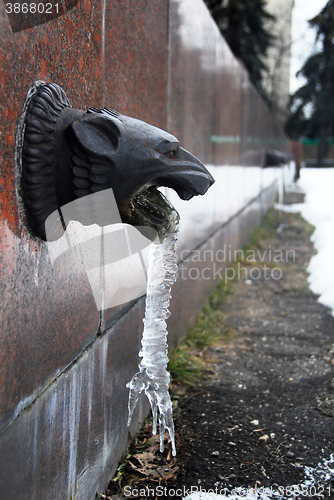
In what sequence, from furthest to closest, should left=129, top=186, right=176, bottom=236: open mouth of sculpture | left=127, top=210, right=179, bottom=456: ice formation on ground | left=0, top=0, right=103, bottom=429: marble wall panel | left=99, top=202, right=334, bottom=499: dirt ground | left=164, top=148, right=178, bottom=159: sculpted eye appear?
left=99, top=202, right=334, bottom=499: dirt ground
left=127, top=210, right=179, bottom=456: ice formation on ground
left=129, top=186, right=176, bottom=236: open mouth of sculpture
left=164, top=148, right=178, bottom=159: sculpted eye
left=0, top=0, right=103, bottom=429: marble wall panel

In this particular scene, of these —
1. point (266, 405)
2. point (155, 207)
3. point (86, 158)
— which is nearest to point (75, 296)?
point (155, 207)

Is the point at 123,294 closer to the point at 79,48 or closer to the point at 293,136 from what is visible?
the point at 79,48

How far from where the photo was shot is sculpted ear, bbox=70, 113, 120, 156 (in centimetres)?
136

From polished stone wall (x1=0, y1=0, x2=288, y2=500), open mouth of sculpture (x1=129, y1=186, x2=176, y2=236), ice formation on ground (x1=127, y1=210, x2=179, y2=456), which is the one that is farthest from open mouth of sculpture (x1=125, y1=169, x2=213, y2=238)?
polished stone wall (x1=0, y1=0, x2=288, y2=500)

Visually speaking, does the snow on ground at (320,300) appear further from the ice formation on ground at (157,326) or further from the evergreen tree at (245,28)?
the evergreen tree at (245,28)

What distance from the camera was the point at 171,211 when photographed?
1.67 metres

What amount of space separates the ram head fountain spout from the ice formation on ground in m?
0.35

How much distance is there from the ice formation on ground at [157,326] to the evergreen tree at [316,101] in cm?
3349

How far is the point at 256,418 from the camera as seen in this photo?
2.89 meters

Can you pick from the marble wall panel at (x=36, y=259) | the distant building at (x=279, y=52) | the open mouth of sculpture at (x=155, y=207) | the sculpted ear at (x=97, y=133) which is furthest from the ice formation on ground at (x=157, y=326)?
the distant building at (x=279, y=52)

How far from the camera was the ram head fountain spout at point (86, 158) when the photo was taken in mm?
1378

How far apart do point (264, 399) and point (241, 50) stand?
23550mm

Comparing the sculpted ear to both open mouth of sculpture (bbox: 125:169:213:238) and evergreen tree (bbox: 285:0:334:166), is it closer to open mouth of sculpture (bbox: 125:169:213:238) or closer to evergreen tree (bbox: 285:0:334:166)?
open mouth of sculpture (bbox: 125:169:213:238)

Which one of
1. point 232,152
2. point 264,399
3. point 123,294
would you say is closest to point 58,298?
point 123,294
